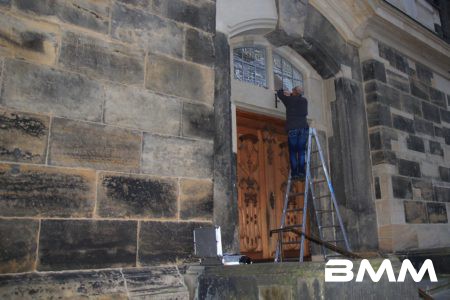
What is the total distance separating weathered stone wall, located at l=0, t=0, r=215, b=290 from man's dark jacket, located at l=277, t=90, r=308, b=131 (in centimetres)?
167

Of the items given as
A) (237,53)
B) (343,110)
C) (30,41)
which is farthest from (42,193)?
(343,110)

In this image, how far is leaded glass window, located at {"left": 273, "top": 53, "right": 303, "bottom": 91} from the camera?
5.13m

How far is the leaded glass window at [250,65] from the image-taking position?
4672 millimetres

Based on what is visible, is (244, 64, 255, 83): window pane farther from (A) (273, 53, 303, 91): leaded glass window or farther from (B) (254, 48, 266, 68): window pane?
(A) (273, 53, 303, 91): leaded glass window

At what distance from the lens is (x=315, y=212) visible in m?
4.82

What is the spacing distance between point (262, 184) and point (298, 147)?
1.95 feet

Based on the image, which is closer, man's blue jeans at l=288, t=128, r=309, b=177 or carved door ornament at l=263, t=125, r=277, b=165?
man's blue jeans at l=288, t=128, r=309, b=177

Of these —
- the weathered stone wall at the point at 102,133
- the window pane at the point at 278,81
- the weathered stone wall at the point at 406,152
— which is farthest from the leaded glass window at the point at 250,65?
the weathered stone wall at the point at 406,152

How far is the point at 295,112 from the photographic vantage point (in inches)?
184

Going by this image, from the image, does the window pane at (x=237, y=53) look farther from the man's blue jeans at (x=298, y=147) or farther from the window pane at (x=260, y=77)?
the man's blue jeans at (x=298, y=147)

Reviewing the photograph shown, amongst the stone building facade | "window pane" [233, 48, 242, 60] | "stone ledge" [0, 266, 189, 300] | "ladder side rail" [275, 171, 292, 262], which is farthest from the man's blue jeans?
"stone ledge" [0, 266, 189, 300]

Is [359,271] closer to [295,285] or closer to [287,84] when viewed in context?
[295,285]

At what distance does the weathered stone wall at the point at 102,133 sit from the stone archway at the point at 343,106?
82.0 inches

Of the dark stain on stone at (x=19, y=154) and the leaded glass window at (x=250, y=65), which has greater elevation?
the leaded glass window at (x=250, y=65)
